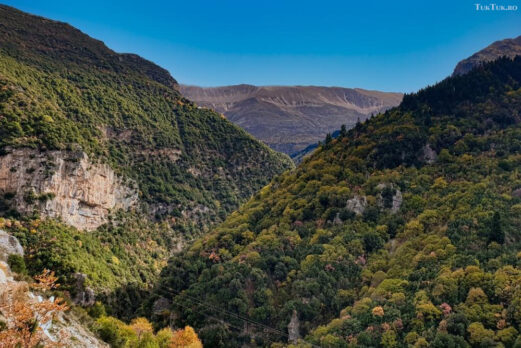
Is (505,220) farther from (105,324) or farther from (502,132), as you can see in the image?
(105,324)

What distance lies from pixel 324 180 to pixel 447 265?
105ft

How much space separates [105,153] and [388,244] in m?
76.5

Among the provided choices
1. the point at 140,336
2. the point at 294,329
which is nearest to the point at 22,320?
the point at 140,336

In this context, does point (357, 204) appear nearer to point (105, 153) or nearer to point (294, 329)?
point (294, 329)

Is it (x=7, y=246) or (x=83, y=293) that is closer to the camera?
(x=7, y=246)

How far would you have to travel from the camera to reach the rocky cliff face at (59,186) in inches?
3059

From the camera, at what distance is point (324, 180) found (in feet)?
254

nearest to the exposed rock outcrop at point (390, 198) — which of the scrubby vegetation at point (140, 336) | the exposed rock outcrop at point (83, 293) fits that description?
the scrubby vegetation at point (140, 336)

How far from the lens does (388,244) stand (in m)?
60.2

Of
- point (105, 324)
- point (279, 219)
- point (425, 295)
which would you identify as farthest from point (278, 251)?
point (105, 324)

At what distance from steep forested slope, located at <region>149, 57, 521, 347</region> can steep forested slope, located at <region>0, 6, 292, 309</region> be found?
25.8 metres

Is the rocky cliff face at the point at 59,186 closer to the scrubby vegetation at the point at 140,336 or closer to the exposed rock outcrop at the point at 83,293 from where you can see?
the exposed rock outcrop at the point at 83,293

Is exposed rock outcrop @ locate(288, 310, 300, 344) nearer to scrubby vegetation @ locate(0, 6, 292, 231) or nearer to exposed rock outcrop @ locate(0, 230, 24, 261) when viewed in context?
exposed rock outcrop @ locate(0, 230, 24, 261)

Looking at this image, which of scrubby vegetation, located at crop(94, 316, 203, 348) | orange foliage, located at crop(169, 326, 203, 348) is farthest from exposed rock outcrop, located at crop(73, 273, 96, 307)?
orange foliage, located at crop(169, 326, 203, 348)
